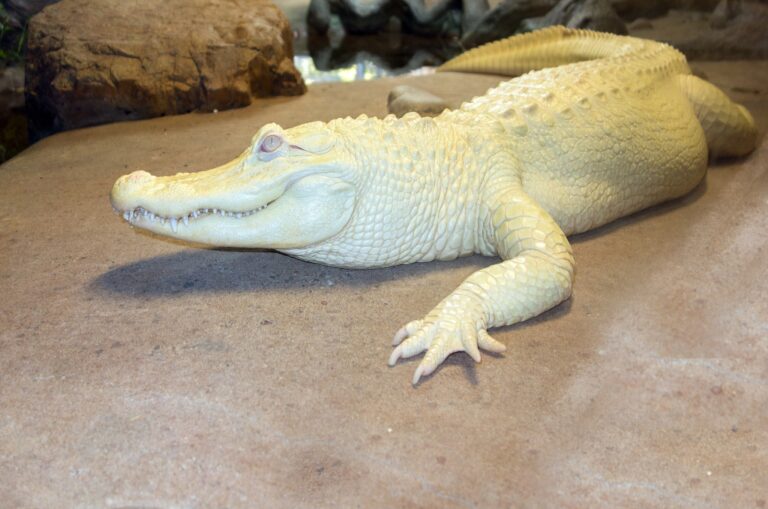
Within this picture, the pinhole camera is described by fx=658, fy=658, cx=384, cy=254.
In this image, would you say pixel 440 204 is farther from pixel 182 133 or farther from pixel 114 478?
pixel 182 133

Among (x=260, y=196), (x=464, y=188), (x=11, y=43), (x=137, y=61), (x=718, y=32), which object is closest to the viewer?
(x=260, y=196)

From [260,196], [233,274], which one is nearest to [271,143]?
[260,196]

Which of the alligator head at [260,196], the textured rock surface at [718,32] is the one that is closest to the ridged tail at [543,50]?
the textured rock surface at [718,32]

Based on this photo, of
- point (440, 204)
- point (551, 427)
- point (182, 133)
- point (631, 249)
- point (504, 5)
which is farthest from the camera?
point (504, 5)

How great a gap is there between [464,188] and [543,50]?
3001 mm

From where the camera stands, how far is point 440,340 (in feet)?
7.70

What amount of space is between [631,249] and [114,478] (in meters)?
2.40

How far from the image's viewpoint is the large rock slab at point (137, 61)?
5355 millimetres

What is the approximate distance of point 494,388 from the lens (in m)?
2.22

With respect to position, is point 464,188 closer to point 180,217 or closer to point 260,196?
point 260,196

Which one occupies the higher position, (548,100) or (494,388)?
(548,100)

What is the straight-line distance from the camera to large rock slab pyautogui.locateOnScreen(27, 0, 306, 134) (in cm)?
536

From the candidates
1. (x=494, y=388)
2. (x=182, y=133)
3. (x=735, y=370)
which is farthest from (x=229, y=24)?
(x=735, y=370)

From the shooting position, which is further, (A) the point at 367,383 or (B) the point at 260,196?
(B) the point at 260,196
